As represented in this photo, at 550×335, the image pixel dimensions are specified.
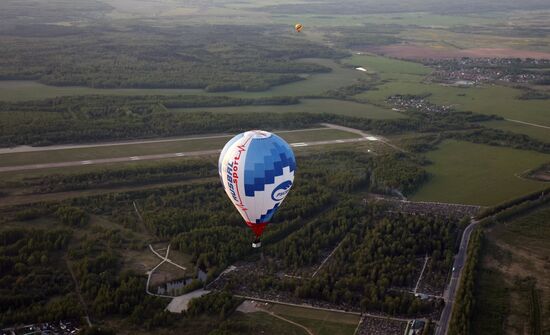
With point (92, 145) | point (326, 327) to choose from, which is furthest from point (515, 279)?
point (92, 145)

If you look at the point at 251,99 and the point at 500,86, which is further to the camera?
the point at 500,86

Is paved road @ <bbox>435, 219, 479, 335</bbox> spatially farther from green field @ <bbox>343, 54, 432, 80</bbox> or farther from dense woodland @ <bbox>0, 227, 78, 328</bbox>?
green field @ <bbox>343, 54, 432, 80</bbox>

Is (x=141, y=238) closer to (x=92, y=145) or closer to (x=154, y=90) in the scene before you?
(x=92, y=145)

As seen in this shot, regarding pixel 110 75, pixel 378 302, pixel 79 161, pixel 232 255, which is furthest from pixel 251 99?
pixel 378 302

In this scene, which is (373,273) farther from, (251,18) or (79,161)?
(251,18)

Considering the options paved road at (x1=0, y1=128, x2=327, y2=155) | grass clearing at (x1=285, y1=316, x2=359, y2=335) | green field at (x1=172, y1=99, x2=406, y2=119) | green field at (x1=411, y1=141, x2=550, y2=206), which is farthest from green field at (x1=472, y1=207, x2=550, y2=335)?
green field at (x1=172, y1=99, x2=406, y2=119)

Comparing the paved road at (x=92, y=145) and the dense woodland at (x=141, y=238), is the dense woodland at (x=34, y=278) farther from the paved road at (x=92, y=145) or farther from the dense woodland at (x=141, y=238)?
the paved road at (x=92, y=145)

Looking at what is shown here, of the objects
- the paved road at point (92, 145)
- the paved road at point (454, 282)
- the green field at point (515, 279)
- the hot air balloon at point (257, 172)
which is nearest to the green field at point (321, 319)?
the paved road at point (454, 282)
